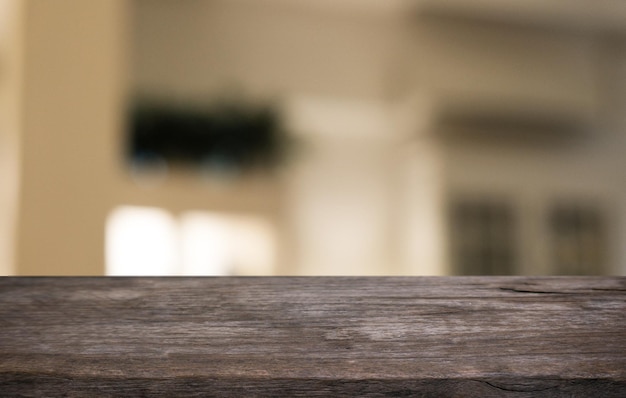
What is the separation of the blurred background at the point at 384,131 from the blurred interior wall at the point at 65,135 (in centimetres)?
101

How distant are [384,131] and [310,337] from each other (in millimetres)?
3679

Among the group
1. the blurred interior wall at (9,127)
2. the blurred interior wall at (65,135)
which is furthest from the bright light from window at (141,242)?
the blurred interior wall at (9,127)

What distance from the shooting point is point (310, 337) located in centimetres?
20

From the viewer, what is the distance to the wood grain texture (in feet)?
0.61

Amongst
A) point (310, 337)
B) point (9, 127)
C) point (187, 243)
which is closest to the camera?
point (310, 337)

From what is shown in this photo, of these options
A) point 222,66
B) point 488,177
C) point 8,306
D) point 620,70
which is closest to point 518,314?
point 8,306

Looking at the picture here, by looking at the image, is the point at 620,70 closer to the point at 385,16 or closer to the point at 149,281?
the point at 385,16

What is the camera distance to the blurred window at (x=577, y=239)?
3.90 metres

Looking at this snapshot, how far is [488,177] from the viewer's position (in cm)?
390

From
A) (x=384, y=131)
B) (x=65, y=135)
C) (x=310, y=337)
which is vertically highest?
(x=384, y=131)

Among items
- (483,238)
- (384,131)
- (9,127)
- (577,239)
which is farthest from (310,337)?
(577,239)

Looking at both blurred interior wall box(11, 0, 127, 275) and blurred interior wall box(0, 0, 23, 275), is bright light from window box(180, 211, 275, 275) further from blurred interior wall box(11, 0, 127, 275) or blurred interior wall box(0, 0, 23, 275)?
blurred interior wall box(0, 0, 23, 275)

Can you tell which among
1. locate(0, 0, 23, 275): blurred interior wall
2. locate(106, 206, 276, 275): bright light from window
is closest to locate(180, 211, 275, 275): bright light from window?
locate(106, 206, 276, 275): bright light from window

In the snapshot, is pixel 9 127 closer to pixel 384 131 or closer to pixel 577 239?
pixel 384 131
